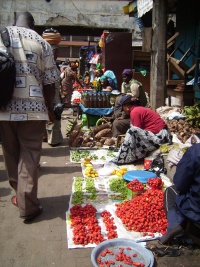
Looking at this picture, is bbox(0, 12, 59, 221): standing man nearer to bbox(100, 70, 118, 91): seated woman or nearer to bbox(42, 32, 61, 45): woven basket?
bbox(42, 32, 61, 45): woven basket

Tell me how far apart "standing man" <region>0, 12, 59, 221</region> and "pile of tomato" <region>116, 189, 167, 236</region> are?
1054 mm

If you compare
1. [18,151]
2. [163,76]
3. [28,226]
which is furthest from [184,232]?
[163,76]

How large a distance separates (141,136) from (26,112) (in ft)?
8.64

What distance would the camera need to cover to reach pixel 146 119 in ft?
18.3

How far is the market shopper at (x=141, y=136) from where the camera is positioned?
5363 mm

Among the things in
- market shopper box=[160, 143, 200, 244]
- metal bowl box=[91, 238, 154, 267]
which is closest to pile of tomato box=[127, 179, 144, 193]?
market shopper box=[160, 143, 200, 244]

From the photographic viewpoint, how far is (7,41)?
3.09m

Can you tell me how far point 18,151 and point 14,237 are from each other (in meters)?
0.94

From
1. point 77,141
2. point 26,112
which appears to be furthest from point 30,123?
point 77,141

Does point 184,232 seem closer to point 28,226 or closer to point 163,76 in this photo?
point 28,226

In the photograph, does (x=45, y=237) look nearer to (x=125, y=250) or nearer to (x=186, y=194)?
(x=125, y=250)

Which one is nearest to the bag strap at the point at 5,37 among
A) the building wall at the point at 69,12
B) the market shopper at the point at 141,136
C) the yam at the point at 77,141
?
the market shopper at the point at 141,136

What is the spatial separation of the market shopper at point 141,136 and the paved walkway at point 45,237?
1.25 metres

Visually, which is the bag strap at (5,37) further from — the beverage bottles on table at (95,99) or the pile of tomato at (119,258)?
the beverage bottles on table at (95,99)
